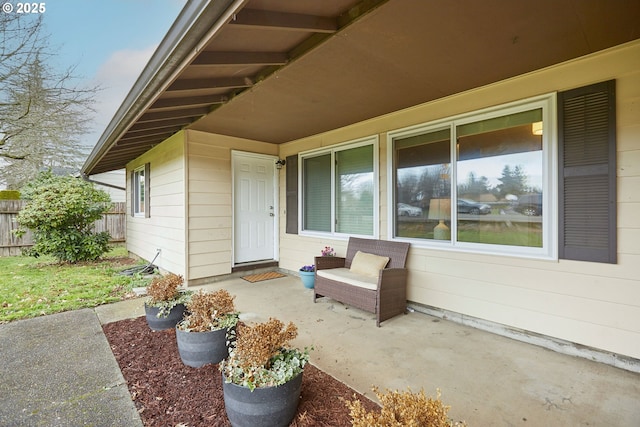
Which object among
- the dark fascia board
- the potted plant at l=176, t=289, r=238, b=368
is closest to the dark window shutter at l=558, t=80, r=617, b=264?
the dark fascia board

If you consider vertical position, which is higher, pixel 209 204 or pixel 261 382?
pixel 209 204

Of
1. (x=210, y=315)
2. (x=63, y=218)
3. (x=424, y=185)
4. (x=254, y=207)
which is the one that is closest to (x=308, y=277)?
(x=254, y=207)

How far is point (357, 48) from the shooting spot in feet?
7.36

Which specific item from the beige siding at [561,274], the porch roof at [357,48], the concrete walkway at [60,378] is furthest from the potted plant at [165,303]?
the beige siding at [561,274]

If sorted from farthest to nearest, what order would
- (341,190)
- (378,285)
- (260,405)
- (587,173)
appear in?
(341,190) → (378,285) → (587,173) → (260,405)

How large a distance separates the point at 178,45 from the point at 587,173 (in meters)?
3.27

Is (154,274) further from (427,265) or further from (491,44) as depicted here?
(491,44)

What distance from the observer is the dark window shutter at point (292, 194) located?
5379 mm

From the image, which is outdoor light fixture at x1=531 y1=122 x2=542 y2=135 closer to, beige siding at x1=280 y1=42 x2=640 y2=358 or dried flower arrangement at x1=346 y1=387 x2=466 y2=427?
beige siding at x1=280 y1=42 x2=640 y2=358

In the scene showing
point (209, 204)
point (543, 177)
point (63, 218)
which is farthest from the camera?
point (63, 218)

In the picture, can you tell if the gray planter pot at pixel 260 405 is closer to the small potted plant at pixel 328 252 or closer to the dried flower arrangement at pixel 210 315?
the dried flower arrangement at pixel 210 315

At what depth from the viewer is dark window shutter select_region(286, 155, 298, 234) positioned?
538cm

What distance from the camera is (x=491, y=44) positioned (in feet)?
7.29

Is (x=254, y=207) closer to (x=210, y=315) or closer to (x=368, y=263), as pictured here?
(x=368, y=263)
